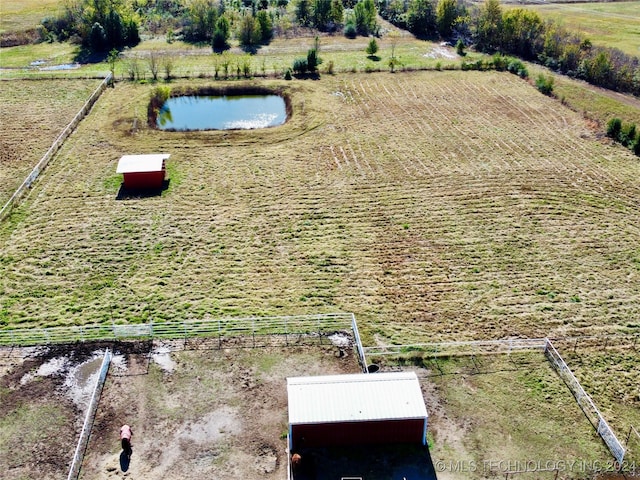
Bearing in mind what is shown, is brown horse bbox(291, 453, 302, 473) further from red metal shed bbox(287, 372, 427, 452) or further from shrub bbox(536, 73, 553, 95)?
shrub bbox(536, 73, 553, 95)

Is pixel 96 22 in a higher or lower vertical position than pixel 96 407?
higher

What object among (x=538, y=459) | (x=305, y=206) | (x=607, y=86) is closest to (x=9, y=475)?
(x=538, y=459)

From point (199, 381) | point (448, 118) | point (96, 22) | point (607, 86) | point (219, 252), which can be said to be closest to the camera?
point (199, 381)

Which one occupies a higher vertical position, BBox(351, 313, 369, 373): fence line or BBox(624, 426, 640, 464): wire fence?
BBox(351, 313, 369, 373): fence line

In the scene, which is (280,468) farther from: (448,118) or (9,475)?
(448,118)

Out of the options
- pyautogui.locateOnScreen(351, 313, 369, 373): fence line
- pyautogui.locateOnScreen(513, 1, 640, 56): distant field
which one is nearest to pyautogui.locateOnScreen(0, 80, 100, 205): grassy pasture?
pyautogui.locateOnScreen(351, 313, 369, 373): fence line
